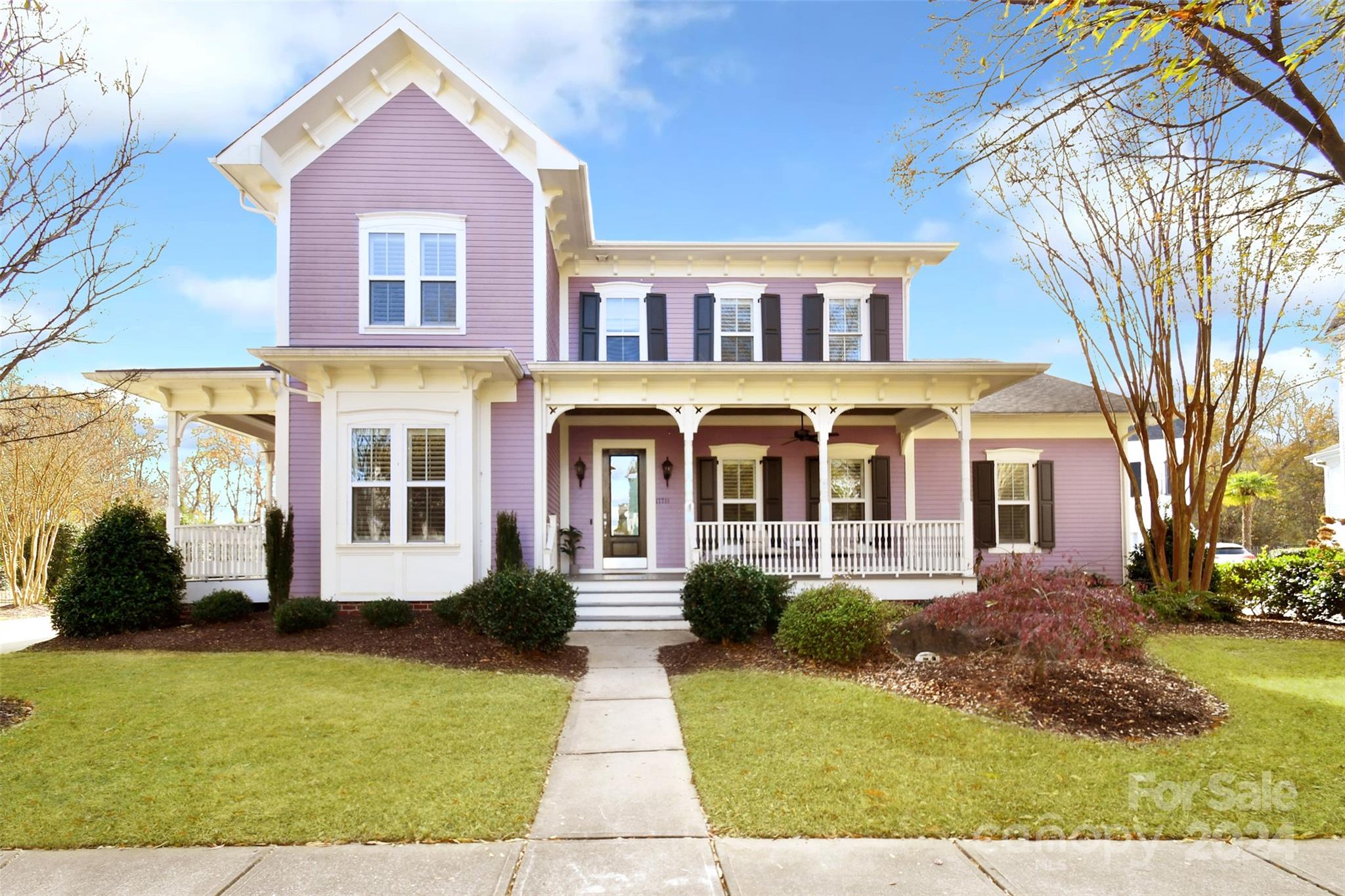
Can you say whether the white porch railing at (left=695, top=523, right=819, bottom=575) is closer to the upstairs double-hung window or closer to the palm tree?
the upstairs double-hung window

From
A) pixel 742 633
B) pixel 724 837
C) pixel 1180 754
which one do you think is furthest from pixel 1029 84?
pixel 742 633

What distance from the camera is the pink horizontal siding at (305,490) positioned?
36.6ft

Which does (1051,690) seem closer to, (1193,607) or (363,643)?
(1193,607)

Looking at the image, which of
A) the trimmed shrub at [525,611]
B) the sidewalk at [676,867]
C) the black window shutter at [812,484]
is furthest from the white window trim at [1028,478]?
the sidewalk at [676,867]

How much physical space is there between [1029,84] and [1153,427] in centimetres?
2281

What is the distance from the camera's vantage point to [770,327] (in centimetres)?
1423

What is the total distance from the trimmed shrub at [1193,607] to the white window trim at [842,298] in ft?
19.4

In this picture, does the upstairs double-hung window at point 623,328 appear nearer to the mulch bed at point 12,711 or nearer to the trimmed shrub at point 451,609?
the trimmed shrub at point 451,609

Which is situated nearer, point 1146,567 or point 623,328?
point 1146,567

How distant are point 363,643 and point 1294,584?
13127mm

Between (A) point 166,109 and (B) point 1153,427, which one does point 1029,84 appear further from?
(B) point 1153,427

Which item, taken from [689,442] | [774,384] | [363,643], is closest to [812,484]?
[774,384]

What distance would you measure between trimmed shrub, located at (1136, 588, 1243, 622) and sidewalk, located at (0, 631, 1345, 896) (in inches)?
323

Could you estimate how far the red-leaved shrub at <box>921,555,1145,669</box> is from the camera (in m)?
6.25
